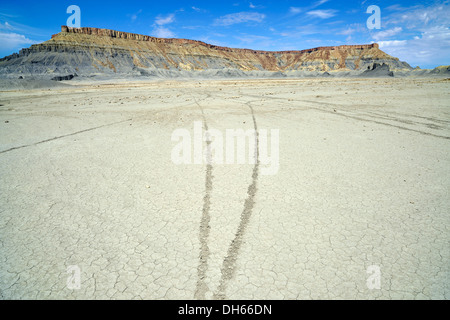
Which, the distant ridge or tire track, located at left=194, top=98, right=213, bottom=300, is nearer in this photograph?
tire track, located at left=194, top=98, right=213, bottom=300

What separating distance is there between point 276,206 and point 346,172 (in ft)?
6.08

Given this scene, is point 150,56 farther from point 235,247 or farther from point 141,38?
point 235,247

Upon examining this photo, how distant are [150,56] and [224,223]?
119586 millimetres

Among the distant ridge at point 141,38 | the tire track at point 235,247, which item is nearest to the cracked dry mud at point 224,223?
the tire track at point 235,247

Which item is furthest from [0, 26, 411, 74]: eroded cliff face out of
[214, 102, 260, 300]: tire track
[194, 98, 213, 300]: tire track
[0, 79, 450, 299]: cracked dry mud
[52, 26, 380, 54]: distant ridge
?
[214, 102, 260, 300]: tire track

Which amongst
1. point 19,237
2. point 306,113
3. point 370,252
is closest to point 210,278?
point 370,252

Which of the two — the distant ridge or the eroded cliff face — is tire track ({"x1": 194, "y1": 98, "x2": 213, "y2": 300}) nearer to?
the eroded cliff face

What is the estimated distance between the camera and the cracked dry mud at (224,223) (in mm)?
2076

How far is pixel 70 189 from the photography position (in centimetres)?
370

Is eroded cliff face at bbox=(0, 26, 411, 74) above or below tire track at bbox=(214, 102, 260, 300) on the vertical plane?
above

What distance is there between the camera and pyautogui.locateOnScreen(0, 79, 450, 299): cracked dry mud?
2.08 meters

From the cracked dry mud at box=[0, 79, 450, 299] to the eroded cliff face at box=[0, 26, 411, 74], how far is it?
80.2 m

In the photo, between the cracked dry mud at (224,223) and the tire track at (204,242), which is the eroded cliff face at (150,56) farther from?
the tire track at (204,242)

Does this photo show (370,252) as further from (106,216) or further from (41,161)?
(41,161)
